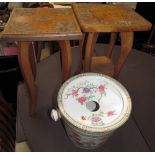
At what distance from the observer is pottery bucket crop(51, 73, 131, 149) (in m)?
0.75

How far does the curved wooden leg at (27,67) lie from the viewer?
80 centimetres

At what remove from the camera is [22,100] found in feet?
3.61

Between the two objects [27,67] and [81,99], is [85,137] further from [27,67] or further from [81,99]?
[27,67]

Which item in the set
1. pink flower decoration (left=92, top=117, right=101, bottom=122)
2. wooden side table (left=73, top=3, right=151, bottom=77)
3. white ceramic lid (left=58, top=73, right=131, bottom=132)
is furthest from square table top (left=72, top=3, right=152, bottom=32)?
pink flower decoration (left=92, top=117, right=101, bottom=122)

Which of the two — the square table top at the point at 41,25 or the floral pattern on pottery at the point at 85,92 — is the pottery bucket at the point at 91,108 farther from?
the square table top at the point at 41,25

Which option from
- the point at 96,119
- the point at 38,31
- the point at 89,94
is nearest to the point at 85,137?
the point at 96,119

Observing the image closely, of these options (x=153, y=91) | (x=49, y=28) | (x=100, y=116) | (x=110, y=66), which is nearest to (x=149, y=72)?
(x=153, y=91)

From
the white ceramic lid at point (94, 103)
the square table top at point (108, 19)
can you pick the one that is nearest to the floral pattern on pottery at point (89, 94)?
the white ceramic lid at point (94, 103)

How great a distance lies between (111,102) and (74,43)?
1.15 metres

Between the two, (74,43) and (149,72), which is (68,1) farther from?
(149,72)

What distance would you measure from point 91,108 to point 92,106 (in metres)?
0.01

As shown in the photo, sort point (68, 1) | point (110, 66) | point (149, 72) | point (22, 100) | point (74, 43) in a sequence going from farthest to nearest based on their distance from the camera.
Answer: point (74, 43)
point (68, 1)
point (149, 72)
point (110, 66)
point (22, 100)

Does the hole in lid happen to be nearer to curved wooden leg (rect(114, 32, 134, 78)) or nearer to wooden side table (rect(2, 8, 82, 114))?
wooden side table (rect(2, 8, 82, 114))

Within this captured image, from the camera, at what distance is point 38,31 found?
0.77m
